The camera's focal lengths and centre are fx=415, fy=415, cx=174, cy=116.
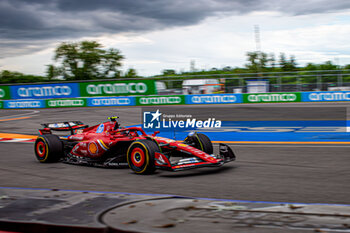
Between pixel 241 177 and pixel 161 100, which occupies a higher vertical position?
pixel 161 100

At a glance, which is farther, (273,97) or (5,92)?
(5,92)

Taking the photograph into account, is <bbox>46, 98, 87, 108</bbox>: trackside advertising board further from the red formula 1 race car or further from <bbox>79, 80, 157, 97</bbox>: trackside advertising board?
the red formula 1 race car

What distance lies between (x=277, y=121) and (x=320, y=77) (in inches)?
439

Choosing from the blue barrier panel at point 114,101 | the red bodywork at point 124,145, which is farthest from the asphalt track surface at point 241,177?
the blue barrier panel at point 114,101

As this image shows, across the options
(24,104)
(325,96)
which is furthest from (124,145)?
(24,104)

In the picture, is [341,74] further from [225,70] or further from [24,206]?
[24,206]

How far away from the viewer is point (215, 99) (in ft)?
91.1

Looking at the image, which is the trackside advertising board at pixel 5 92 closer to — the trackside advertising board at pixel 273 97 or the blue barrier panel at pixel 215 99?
the blue barrier panel at pixel 215 99

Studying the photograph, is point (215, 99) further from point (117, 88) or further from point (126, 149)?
point (126, 149)

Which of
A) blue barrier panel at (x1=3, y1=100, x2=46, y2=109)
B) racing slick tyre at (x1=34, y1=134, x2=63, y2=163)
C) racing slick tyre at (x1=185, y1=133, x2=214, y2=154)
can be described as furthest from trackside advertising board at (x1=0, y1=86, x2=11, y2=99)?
racing slick tyre at (x1=185, y1=133, x2=214, y2=154)

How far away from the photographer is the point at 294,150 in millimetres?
10211

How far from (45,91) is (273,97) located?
1641 centimetres

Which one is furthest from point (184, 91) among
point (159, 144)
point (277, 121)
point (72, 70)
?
point (72, 70)

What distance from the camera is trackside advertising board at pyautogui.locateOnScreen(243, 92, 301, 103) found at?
1054 inches
